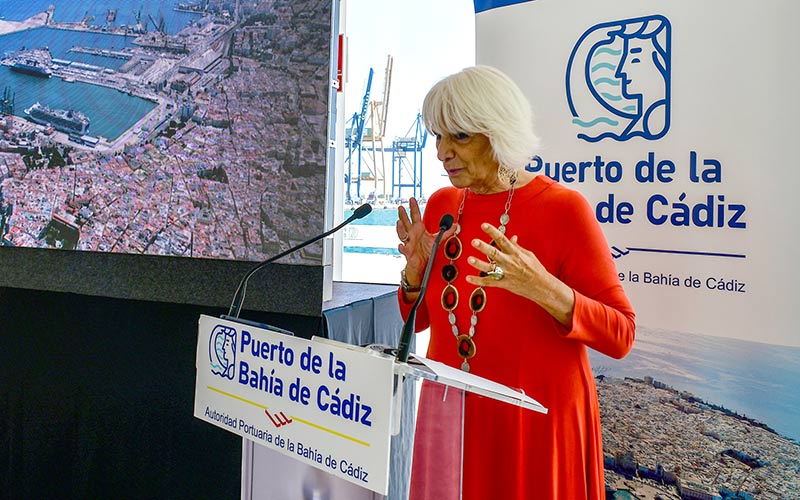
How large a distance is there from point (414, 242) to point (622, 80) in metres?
0.92

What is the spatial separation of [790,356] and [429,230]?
1037mm

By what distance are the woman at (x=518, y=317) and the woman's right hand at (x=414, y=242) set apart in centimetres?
6

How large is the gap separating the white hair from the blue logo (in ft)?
2.06

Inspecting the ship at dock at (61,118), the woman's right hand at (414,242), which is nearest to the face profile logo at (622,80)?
the woman's right hand at (414,242)

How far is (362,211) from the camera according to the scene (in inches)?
46.1

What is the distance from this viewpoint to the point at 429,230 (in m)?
1.41

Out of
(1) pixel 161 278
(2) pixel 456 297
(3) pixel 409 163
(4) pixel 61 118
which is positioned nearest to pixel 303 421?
(2) pixel 456 297

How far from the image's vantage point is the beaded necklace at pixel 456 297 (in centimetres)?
121

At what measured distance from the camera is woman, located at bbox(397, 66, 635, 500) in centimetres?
114

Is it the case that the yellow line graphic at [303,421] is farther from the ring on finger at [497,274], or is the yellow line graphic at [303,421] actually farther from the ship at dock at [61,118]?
the ship at dock at [61,118]

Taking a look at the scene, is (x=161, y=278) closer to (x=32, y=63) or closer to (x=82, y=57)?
(x=82, y=57)

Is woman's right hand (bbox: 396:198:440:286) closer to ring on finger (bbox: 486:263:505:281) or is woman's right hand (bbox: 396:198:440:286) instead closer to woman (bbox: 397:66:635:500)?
woman (bbox: 397:66:635:500)

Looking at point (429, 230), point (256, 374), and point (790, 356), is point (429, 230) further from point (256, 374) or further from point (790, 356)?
point (790, 356)

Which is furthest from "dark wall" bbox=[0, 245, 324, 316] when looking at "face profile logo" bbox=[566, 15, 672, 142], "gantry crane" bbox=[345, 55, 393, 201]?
"gantry crane" bbox=[345, 55, 393, 201]
